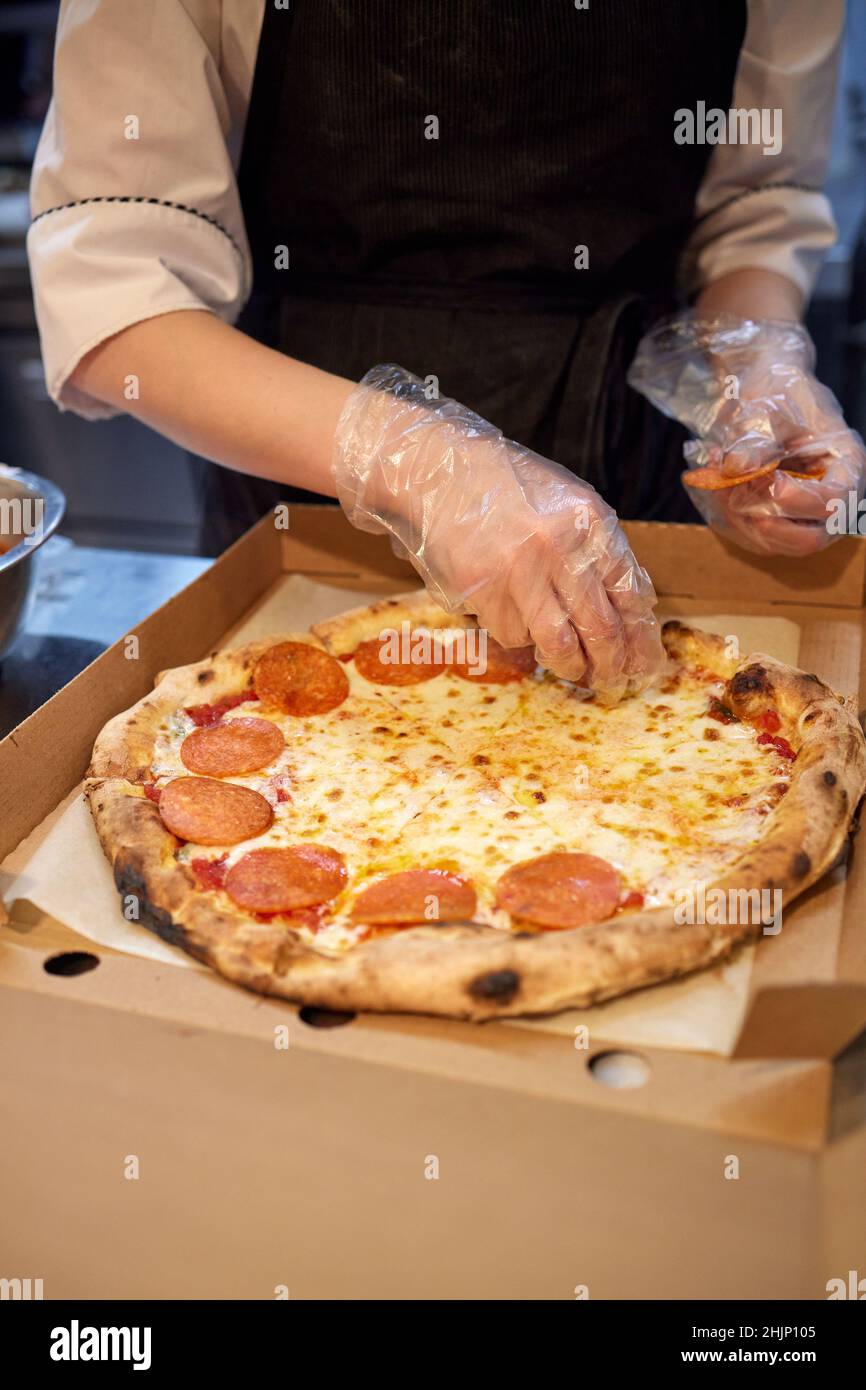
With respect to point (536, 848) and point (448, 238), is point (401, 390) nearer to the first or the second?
point (448, 238)

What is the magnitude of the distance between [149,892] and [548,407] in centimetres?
122

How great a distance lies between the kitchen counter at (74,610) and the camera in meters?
1.99

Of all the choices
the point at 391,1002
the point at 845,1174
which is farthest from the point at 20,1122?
the point at 845,1174

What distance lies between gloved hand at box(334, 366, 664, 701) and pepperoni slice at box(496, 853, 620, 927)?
0.34m

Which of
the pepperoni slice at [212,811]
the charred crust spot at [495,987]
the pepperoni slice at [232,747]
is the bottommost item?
the charred crust spot at [495,987]

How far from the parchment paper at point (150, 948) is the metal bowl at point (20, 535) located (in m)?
0.34

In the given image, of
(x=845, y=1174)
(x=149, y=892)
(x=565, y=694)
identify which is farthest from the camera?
(x=565, y=694)

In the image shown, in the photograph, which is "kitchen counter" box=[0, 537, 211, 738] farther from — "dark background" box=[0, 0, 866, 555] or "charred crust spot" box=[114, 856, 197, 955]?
"dark background" box=[0, 0, 866, 555]

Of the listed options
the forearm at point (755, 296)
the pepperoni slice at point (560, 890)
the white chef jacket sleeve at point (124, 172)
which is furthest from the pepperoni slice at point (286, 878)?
the forearm at point (755, 296)

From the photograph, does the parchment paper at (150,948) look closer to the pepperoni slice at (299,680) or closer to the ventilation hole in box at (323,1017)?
the ventilation hole in box at (323,1017)

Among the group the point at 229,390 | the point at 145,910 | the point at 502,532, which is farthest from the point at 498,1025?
the point at 229,390

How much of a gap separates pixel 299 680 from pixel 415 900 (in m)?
0.64

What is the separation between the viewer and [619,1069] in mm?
1189

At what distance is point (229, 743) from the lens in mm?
1756
